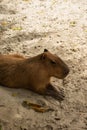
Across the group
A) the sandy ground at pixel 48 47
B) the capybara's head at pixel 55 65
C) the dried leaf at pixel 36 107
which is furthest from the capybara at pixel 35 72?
the dried leaf at pixel 36 107

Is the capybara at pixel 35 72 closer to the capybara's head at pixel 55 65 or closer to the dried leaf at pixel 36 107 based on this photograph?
the capybara's head at pixel 55 65

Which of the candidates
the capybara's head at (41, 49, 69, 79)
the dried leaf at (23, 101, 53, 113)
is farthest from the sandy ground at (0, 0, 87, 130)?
the capybara's head at (41, 49, 69, 79)

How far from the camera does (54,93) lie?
473cm

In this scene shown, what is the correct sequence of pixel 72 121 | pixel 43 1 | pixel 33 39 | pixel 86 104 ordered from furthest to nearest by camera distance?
pixel 43 1, pixel 33 39, pixel 86 104, pixel 72 121

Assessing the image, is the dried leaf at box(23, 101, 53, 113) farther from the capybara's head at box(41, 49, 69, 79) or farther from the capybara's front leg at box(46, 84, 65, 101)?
the capybara's head at box(41, 49, 69, 79)

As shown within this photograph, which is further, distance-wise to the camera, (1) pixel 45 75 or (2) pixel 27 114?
(1) pixel 45 75

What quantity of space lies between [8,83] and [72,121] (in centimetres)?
118

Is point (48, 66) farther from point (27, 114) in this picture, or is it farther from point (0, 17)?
point (0, 17)

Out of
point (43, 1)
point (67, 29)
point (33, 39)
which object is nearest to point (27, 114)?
point (33, 39)

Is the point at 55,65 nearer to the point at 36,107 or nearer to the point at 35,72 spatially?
the point at 35,72

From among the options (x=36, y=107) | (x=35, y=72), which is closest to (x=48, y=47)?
(x=35, y=72)

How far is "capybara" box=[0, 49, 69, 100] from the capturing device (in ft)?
14.9

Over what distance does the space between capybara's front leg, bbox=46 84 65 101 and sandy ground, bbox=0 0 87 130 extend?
0.07m

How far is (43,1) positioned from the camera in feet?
26.1
